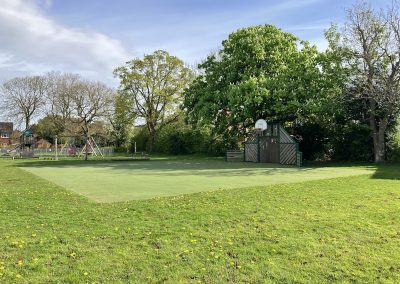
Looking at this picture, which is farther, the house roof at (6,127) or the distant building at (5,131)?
the house roof at (6,127)

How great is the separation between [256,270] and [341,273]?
1052 mm

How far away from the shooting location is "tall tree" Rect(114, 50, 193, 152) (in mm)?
48812

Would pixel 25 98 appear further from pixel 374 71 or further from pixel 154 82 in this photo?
pixel 374 71

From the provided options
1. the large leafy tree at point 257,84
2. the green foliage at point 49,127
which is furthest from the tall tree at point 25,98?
the large leafy tree at point 257,84

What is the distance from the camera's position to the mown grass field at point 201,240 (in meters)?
4.84

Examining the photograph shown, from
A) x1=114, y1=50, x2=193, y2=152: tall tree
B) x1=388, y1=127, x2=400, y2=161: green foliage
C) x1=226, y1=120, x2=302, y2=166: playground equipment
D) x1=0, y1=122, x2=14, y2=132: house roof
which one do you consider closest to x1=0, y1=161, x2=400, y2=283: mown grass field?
x1=226, y1=120, x2=302, y2=166: playground equipment

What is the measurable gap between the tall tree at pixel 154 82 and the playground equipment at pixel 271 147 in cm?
2085

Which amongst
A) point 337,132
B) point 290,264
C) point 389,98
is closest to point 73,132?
point 337,132

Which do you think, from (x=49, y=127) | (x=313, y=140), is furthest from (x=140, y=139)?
(x=313, y=140)

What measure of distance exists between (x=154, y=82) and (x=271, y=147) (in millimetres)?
24813

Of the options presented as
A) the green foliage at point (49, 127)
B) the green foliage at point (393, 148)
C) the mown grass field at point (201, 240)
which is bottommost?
the mown grass field at point (201, 240)

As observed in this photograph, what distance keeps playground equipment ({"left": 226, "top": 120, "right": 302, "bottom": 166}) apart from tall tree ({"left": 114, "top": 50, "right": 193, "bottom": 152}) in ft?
68.4

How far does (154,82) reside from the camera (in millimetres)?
49062

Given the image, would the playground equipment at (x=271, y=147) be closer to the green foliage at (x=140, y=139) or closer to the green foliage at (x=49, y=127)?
the green foliage at (x=140, y=139)
